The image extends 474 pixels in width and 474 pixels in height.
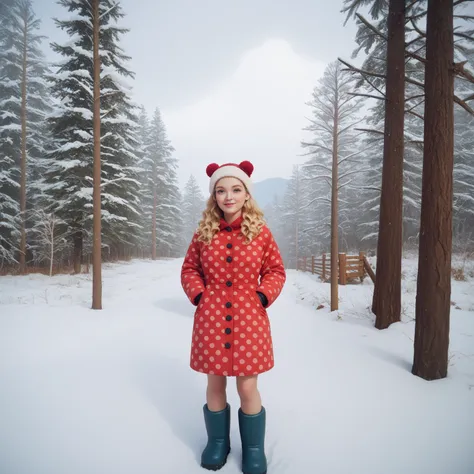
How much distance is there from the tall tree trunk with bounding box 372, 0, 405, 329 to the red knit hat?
391cm

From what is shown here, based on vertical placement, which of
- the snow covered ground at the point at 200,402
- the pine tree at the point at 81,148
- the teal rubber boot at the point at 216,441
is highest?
the pine tree at the point at 81,148

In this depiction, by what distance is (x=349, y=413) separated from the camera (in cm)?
258

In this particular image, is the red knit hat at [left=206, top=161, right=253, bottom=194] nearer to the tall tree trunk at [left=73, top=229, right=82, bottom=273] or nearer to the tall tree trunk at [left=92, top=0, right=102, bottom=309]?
the tall tree trunk at [left=92, top=0, right=102, bottom=309]

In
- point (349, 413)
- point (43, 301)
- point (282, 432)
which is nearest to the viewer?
point (282, 432)

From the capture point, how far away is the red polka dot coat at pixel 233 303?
1910 millimetres

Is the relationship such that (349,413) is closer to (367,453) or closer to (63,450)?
(367,453)

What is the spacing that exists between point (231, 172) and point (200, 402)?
2433mm

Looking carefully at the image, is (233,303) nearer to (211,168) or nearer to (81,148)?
(211,168)

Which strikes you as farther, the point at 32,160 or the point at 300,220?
the point at 300,220

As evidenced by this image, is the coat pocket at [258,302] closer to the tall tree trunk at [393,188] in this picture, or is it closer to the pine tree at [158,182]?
the tall tree trunk at [393,188]

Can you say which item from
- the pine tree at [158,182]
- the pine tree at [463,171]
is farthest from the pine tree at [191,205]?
the pine tree at [463,171]

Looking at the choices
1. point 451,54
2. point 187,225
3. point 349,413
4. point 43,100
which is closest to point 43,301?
point 349,413

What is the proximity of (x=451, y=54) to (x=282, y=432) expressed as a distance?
4519mm

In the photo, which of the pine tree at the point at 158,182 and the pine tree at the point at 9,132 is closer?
the pine tree at the point at 9,132
